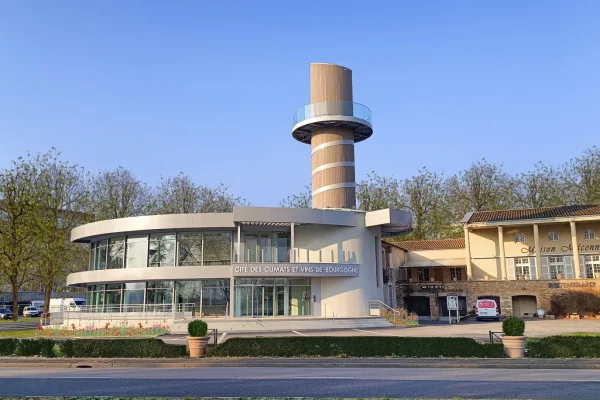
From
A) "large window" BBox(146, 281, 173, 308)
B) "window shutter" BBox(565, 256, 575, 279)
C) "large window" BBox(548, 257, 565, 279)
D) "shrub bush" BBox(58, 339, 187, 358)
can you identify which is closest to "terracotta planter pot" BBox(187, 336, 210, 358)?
"shrub bush" BBox(58, 339, 187, 358)

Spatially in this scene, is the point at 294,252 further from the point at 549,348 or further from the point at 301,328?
the point at 549,348

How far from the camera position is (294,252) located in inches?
1385

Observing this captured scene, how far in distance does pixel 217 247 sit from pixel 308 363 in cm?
A: 1771

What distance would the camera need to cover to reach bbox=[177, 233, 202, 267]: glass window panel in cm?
3391

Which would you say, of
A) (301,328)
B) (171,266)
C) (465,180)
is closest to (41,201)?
(171,266)

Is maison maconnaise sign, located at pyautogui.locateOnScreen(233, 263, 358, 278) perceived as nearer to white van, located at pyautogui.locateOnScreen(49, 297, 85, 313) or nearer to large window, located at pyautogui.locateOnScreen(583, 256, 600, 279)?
white van, located at pyautogui.locateOnScreen(49, 297, 85, 313)

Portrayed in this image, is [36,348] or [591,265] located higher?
[591,265]

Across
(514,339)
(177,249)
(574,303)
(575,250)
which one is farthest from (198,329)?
(575,250)

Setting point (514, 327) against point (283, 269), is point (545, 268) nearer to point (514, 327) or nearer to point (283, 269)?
point (283, 269)

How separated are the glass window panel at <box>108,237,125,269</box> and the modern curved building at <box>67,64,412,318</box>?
7 centimetres

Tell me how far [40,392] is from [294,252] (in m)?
23.9

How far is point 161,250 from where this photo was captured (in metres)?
34.5

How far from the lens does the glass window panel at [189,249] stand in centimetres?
3391

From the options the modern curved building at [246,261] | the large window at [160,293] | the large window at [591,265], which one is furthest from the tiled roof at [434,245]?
the large window at [160,293]
